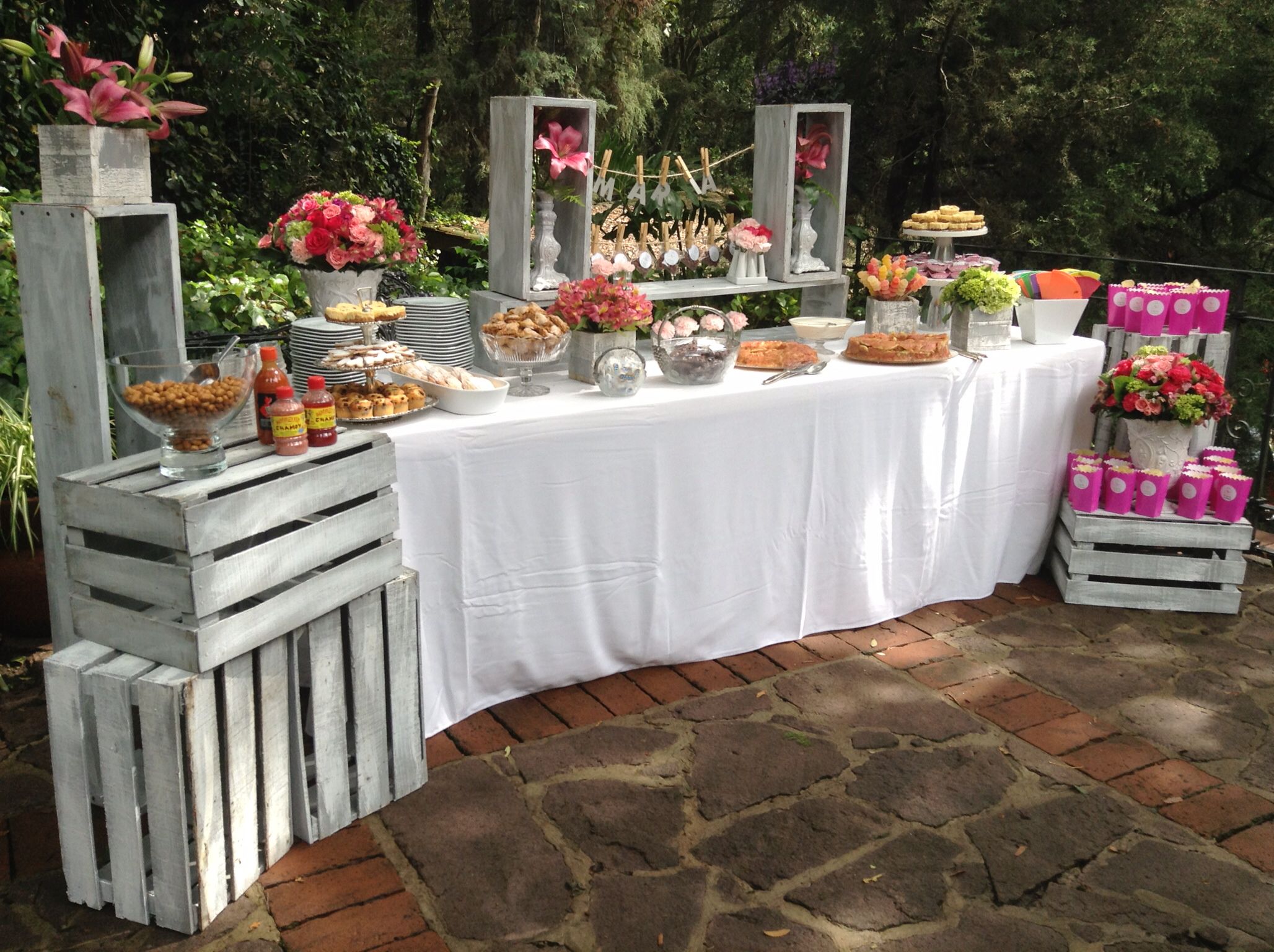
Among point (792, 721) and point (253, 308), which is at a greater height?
point (253, 308)

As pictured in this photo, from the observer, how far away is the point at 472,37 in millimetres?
10102

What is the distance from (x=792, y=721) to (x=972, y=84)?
586cm

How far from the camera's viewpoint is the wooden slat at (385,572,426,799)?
2.57 metres

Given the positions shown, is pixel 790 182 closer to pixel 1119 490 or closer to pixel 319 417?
pixel 1119 490

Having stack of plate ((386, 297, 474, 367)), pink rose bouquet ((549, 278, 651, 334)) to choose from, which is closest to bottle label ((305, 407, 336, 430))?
stack of plate ((386, 297, 474, 367))

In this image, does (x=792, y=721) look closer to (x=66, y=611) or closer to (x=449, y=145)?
(x=66, y=611)

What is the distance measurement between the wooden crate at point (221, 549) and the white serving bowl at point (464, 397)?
408 millimetres

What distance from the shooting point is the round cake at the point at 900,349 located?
3.64 meters

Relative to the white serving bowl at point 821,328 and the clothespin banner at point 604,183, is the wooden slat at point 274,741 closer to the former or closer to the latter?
the clothespin banner at point 604,183

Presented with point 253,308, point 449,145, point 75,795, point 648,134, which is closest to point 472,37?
point 449,145

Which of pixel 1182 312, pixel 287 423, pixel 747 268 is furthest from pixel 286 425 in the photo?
pixel 1182 312

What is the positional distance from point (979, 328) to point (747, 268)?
32.5 inches

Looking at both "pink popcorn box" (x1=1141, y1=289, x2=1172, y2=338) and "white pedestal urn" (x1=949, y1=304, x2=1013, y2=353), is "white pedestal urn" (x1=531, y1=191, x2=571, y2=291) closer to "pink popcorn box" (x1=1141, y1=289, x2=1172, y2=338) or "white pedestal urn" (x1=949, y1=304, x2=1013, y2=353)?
"white pedestal urn" (x1=949, y1=304, x2=1013, y2=353)

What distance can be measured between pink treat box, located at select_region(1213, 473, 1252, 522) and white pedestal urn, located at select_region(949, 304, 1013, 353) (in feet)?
2.73
